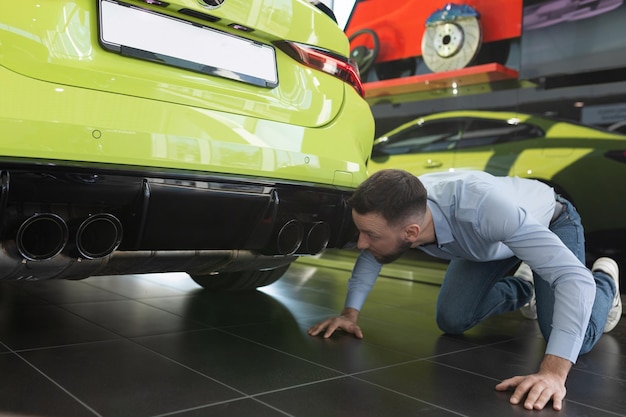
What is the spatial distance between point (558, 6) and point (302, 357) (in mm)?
3141

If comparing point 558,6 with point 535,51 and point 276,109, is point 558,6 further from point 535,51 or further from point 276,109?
point 276,109

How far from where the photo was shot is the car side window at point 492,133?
3773mm

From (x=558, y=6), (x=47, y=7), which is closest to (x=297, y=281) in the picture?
(x=558, y=6)

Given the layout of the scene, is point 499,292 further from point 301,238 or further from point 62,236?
point 62,236

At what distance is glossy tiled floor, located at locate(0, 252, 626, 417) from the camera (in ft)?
4.56

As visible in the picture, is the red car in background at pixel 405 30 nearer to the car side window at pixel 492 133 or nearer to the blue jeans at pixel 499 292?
the car side window at pixel 492 133

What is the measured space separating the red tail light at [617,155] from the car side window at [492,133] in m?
0.46

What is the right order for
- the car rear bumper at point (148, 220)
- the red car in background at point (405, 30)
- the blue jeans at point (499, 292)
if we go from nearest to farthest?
the car rear bumper at point (148, 220)
the blue jeans at point (499, 292)
the red car in background at point (405, 30)

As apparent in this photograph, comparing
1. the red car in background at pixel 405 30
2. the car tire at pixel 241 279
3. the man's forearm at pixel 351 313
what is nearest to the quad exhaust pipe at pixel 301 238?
the man's forearm at pixel 351 313

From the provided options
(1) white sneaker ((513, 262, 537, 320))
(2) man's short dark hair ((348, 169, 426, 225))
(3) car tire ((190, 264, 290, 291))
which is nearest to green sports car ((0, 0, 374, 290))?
(2) man's short dark hair ((348, 169, 426, 225))

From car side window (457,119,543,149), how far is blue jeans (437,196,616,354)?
1578 millimetres

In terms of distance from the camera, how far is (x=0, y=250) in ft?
4.57

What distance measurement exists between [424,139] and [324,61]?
2.68m

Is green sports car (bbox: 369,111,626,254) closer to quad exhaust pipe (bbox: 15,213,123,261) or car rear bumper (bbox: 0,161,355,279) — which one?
car rear bumper (bbox: 0,161,355,279)
